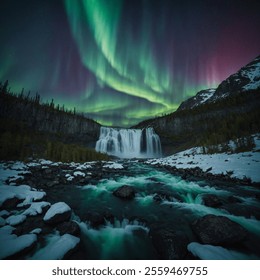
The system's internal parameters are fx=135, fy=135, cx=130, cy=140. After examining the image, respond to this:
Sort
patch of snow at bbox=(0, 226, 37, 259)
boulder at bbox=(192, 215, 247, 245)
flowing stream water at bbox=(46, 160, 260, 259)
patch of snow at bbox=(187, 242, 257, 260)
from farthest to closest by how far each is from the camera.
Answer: flowing stream water at bbox=(46, 160, 260, 259) < boulder at bbox=(192, 215, 247, 245) < patch of snow at bbox=(187, 242, 257, 260) < patch of snow at bbox=(0, 226, 37, 259)

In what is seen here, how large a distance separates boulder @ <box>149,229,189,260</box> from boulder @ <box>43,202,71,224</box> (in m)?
3.16

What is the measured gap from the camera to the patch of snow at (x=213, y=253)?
115 inches

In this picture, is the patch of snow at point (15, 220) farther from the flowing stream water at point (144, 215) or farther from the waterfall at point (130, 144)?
the waterfall at point (130, 144)

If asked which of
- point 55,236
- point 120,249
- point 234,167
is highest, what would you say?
point 234,167

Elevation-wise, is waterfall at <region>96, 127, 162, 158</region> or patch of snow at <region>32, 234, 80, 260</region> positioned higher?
waterfall at <region>96, 127, 162, 158</region>

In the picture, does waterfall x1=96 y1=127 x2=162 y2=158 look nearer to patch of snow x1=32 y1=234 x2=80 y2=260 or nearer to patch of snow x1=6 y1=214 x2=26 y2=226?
patch of snow x1=6 y1=214 x2=26 y2=226

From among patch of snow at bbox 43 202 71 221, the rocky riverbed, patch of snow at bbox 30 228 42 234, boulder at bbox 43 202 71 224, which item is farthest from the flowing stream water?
patch of snow at bbox 30 228 42 234

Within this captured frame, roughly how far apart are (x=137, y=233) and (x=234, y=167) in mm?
11936

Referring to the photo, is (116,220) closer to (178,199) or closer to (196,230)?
(196,230)

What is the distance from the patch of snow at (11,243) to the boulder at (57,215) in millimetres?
984

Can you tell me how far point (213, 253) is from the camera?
3.01m

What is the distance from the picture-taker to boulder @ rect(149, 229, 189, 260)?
312 centimetres

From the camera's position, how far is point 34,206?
17.4 feet
